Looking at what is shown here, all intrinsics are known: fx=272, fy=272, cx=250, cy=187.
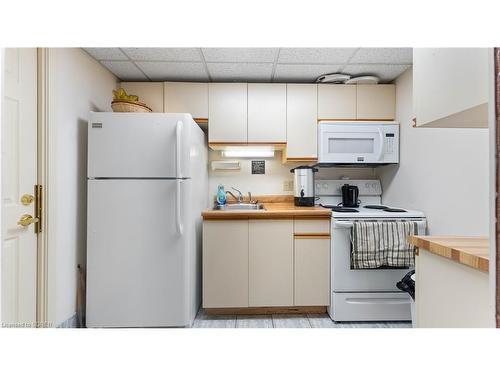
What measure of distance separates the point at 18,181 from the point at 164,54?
1295 millimetres

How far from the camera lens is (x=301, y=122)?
2.55 metres

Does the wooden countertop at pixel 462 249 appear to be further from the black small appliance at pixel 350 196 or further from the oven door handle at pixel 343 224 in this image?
the black small appliance at pixel 350 196

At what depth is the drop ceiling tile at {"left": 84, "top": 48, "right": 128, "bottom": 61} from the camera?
2.02 m

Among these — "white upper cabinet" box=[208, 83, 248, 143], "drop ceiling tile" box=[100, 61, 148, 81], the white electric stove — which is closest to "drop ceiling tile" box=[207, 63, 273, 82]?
"white upper cabinet" box=[208, 83, 248, 143]

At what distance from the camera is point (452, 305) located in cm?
81

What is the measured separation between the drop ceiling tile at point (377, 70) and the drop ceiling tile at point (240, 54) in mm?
728

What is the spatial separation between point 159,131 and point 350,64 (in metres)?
1.65

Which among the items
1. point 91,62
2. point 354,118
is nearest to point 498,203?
point 354,118

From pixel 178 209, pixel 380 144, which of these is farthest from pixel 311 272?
pixel 380 144

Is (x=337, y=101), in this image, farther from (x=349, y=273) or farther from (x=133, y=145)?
(x=133, y=145)

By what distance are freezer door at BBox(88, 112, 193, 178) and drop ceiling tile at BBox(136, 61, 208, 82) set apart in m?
0.57

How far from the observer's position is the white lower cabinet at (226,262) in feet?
7.43

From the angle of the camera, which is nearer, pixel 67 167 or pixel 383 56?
pixel 67 167

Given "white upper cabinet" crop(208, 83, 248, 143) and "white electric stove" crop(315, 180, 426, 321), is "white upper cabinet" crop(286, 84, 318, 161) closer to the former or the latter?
"white upper cabinet" crop(208, 83, 248, 143)
